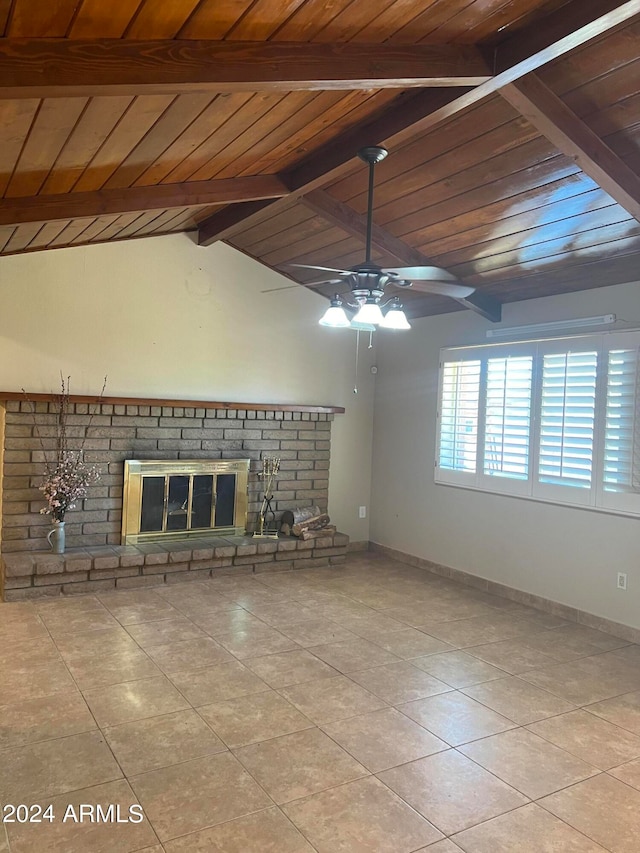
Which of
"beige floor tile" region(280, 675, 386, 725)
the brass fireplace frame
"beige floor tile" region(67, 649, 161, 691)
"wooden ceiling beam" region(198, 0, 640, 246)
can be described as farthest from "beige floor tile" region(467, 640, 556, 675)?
"wooden ceiling beam" region(198, 0, 640, 246)

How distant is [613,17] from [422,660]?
3.15 metres

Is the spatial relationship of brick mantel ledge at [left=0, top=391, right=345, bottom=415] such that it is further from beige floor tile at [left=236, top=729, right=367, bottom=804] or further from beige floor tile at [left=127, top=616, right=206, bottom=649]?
beige floor tile at [left=236, top=729, right=367, bottom=804]

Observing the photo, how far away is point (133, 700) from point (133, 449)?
98.0 inches

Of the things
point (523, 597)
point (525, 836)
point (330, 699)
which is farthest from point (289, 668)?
point (523, 597)

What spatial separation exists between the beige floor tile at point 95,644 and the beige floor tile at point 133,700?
1.41 feet

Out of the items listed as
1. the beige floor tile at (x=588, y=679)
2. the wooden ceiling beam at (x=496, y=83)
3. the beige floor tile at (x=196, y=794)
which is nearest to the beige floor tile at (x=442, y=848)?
the beige floor tile at (x=196, y=794)

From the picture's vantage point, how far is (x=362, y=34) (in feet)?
7.76

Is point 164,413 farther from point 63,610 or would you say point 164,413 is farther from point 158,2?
point 158,2

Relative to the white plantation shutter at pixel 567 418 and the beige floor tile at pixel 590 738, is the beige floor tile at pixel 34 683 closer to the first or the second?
the beige floor tile at pixel 590 738

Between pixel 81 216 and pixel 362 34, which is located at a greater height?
pixel 362 34

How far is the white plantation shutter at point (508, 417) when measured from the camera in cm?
480

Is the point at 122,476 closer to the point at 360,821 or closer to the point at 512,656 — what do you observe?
the point at 512,656

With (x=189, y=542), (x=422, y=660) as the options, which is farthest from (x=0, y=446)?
(x=422, y=660)

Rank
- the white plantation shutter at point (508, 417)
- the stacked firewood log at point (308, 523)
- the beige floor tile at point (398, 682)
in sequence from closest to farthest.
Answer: the beige floor tile at point (398, 682) → the white plantation shutter at point (508, 417) → the stacked firewood log at point (308, 523)
